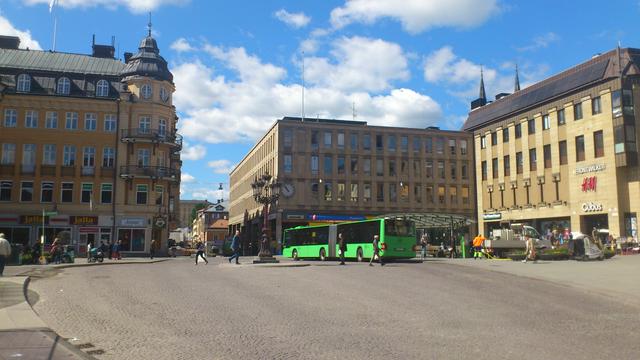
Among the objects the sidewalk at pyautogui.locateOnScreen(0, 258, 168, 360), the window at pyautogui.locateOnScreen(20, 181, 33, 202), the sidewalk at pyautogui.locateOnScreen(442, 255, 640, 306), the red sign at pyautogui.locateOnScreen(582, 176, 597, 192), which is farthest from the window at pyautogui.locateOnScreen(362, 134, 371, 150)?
the sidewalk at pyautogui.locateOnScreen(0, 258, 168, 360)

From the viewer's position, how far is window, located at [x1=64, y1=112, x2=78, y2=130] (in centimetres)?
5139

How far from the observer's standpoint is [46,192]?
50125 millimetres

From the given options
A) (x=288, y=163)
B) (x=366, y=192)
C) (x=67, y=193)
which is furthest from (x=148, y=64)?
(x=366, y=192)

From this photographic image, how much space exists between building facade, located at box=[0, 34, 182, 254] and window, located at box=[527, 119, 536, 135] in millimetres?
36454

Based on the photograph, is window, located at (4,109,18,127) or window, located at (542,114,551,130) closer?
window, located at (4,109,18,127)

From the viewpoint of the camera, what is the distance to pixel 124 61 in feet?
204

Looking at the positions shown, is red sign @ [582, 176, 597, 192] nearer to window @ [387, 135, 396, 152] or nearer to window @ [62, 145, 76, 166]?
window @ [387, 135, 396, 152]

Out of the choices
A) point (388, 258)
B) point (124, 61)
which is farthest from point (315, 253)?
point (124, 61)

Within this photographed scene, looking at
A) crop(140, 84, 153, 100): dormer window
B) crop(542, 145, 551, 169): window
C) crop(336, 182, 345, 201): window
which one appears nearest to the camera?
crop(140, 84, 153, 100): dormer window

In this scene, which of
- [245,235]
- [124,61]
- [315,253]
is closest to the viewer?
[315,253]

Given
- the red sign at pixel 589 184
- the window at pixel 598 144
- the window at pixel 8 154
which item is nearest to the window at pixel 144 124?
the window at pixel 8 154

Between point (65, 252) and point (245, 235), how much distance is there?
5543 centimetres

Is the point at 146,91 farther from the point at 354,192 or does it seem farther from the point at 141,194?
the point at 354,192

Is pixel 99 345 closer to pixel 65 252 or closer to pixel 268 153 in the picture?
pixel 65 252
